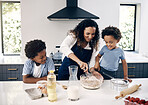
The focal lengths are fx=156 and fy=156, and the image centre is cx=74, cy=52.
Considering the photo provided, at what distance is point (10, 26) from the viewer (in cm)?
329

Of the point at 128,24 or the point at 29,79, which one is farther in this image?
the point at 128,24

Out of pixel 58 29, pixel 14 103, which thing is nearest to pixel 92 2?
pixel 58 29

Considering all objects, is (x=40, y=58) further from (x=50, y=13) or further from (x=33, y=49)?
(x=50, y=13)

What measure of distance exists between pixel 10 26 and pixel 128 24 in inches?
101

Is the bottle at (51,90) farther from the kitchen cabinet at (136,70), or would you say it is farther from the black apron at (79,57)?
the kitchen cabinet at (136,70)

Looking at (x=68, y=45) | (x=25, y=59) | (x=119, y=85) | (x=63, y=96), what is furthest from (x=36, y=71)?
(x=25, y=59)

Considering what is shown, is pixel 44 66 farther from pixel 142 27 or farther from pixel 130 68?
pixel 142 27

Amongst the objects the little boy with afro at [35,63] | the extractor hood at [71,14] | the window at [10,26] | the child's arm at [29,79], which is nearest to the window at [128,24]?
the extractor hood at [71,14]

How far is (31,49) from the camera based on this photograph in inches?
A: 60.7

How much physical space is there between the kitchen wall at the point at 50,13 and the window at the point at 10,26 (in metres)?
0.31

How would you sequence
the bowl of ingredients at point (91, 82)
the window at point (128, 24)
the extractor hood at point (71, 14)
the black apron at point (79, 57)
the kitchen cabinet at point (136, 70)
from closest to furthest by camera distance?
the bowl of ingredients at point (91, 82) < the black apron at point (79, 57) < the extractor hood at point (71, 14) < the kitchen cabinet at point (136, 70) < the window at point (128, 24)

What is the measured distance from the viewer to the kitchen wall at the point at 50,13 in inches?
120

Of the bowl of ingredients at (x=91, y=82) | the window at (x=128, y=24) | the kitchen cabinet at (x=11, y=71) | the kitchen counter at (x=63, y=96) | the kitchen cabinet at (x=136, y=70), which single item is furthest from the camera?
the window at (x=128, y=24)

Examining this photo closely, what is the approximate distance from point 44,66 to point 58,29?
159cm
